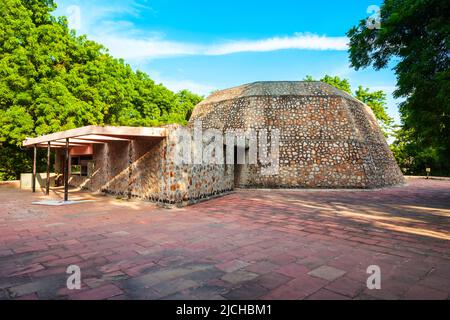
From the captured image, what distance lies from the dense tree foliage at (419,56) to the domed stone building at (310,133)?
14.3 ft

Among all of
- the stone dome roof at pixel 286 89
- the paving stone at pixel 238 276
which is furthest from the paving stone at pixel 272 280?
the stone dome roof at pixel 286 89

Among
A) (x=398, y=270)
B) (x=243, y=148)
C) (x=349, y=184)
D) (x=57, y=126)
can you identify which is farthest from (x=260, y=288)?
(x=57, y=126)

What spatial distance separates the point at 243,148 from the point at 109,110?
1140 cm

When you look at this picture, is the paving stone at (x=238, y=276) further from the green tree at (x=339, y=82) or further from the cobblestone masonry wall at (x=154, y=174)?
the green tree at (x=339, y=82)

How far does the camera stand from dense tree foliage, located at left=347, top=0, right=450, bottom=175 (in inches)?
272

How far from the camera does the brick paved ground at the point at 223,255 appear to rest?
2.64 meters

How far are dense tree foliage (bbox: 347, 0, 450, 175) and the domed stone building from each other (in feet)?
14.3

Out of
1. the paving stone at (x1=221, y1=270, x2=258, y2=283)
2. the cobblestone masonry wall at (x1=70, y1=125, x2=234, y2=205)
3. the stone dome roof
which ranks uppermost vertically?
the stone dome roof

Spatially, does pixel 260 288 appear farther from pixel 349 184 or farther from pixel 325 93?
pixel 325 93

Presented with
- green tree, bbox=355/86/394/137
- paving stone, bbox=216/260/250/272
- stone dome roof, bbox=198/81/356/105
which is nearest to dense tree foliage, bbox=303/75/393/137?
green tree, bbox=355/86/394/137

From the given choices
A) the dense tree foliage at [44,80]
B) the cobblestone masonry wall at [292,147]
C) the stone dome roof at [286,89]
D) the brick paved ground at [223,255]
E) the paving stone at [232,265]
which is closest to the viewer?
the brick paved ground at [223,255]

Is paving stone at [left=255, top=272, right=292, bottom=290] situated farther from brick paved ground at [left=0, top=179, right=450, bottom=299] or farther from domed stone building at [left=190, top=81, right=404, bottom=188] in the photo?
domed stone building at [left=190, top=81, right=404, bottom=188]

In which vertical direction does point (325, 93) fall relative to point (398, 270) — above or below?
above
